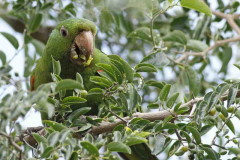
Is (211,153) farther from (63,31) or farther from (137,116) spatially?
(63,31)

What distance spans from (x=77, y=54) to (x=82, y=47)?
10 cm

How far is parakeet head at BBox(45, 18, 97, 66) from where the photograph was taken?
2764 mm

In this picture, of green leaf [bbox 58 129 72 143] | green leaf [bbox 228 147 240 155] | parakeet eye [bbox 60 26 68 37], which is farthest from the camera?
parakeet eye [bbox 60 26 68 37]

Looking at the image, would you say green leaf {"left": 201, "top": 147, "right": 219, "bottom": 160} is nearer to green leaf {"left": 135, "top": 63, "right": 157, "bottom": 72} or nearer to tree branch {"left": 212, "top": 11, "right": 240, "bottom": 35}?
green leaf {"left": 135, "top": 63, "right": 157, "bottom": 72}

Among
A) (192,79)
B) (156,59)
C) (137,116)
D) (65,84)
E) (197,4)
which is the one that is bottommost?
(192,79)

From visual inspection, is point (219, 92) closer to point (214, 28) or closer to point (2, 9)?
point (214, 28)

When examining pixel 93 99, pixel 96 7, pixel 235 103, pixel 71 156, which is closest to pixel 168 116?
pixel 235 103

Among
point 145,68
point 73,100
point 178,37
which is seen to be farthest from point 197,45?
point 73,100

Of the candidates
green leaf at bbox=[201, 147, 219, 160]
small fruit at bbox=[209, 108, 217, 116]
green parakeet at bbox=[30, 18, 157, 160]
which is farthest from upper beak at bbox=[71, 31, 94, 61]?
green leaf at bbox=[201, 147, 219, 160]

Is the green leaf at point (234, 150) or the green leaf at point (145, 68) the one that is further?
the green leaf at point (145, 68)

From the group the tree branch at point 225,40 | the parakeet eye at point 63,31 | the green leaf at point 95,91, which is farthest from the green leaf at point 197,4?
the tree branch at point 225,40

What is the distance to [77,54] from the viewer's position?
2836 mm

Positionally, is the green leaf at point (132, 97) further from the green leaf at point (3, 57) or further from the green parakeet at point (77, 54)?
the green leaf at point (3, 57)

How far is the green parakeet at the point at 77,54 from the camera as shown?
277cm
